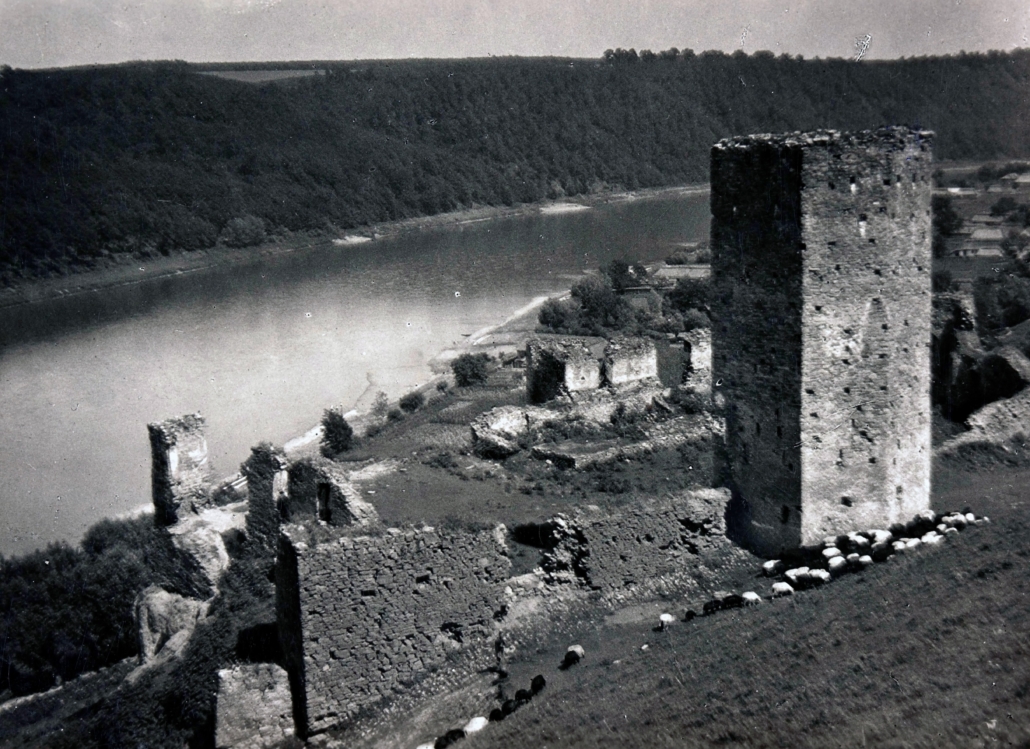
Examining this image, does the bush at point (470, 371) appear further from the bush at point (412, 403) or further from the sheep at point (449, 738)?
the sheep at point (449, 738)

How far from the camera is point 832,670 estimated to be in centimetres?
798

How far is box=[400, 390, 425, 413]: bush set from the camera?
1142 inches

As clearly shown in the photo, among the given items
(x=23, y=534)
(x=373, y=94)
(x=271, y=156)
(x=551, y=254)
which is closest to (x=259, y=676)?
(x=23, y=534)

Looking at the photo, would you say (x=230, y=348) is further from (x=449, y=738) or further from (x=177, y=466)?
(x=449, y=738)

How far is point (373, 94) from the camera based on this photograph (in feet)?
272

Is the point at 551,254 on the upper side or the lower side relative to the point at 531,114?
lower

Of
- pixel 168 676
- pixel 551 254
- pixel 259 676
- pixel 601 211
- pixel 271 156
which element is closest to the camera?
pixel 259 676

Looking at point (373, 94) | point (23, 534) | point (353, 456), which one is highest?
point (373, 94)

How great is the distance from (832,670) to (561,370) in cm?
1429

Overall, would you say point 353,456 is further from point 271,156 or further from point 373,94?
point 373,94

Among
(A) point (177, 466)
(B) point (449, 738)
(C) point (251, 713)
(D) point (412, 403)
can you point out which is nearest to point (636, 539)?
(B) point (449, 738)

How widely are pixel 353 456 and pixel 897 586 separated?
1385 centimetres

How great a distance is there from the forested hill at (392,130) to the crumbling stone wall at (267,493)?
32504mm

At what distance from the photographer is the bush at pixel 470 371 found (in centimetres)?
3017
